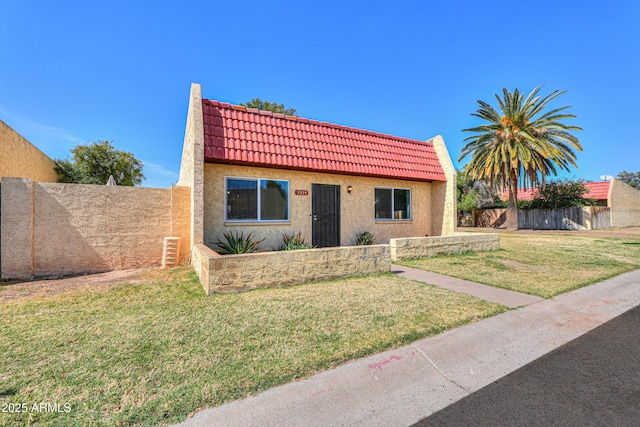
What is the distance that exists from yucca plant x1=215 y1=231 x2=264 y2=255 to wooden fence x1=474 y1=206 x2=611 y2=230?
28.1m

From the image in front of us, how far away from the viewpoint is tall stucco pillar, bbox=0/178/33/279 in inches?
256

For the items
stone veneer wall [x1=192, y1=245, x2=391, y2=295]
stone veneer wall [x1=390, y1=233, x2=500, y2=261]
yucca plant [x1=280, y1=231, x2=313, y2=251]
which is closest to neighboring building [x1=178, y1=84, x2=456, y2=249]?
→ yucca plant [x1=280, y1=231, x2=313, y2=251]

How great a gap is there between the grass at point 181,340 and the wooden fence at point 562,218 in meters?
26.6

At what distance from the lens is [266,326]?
12.5ft

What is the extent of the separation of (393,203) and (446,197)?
2.49 meters

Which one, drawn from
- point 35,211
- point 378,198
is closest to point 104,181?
point 35,211

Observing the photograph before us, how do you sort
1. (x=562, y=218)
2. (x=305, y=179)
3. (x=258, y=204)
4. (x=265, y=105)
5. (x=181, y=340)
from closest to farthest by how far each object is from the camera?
1. (x=181, y=340)
2. (x=258, y=204)
3. (x=305, y=179)
4. (x=562, y=218)
5. (x=265, y=105)

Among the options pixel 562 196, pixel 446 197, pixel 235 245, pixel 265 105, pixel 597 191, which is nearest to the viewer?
pixel 235 245

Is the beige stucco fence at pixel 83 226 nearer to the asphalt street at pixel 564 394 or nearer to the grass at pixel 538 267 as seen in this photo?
the grass at pixel 538 267

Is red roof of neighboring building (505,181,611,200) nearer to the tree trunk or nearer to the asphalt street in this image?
the tree trunk

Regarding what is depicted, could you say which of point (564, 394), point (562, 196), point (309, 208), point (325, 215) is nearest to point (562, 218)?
point (562, 196)

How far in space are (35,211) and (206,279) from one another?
5341 millimetres

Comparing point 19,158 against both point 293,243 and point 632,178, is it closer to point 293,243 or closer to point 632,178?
point 293,243

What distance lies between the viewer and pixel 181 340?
3.38 m
